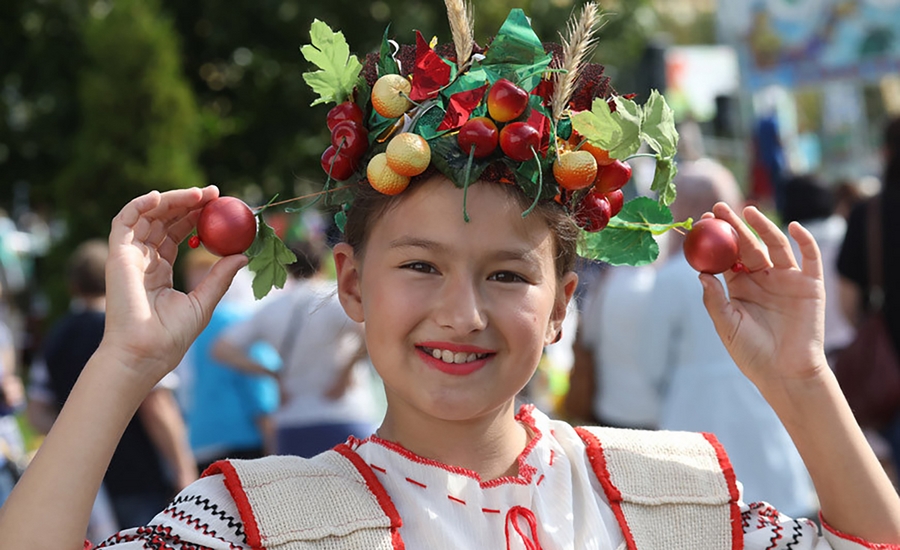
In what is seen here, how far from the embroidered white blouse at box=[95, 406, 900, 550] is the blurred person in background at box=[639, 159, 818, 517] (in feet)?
7.58

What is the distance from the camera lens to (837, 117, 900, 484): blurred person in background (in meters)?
4.59

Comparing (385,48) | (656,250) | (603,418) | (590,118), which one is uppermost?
(385,48)

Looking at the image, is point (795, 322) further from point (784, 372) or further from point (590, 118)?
point (590, 118)

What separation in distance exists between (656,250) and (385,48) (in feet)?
2.27

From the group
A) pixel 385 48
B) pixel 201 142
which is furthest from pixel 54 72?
pixel 385 48

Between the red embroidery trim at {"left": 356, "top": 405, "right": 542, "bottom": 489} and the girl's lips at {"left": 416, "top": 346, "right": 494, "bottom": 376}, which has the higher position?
the girl's lips at {"left": 416, "top": 346, "right": 494, "bottom": 376}

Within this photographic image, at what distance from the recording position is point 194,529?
74.0 inches

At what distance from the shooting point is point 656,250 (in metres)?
2.29

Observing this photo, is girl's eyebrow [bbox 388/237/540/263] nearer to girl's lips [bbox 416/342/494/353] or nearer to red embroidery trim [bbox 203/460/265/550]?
girl's lips [bbox 416/342/494/353]

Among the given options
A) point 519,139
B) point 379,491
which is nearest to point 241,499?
point 379,491

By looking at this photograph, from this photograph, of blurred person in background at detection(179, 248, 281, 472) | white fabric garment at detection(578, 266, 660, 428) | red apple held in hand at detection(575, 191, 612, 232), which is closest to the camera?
red apple held in hand at detection(575, 191, 612, 232)

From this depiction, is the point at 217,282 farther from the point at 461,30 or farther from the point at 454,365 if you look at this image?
the point at 461,30

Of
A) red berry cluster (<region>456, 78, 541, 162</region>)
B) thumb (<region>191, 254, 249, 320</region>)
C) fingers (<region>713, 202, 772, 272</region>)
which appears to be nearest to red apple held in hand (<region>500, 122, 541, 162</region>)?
red berry cluster (<region>456, 78, 541, 162</region>)

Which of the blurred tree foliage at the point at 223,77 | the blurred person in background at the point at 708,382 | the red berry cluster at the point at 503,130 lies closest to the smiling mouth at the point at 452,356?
the red berry cluster at the point at 503,130
